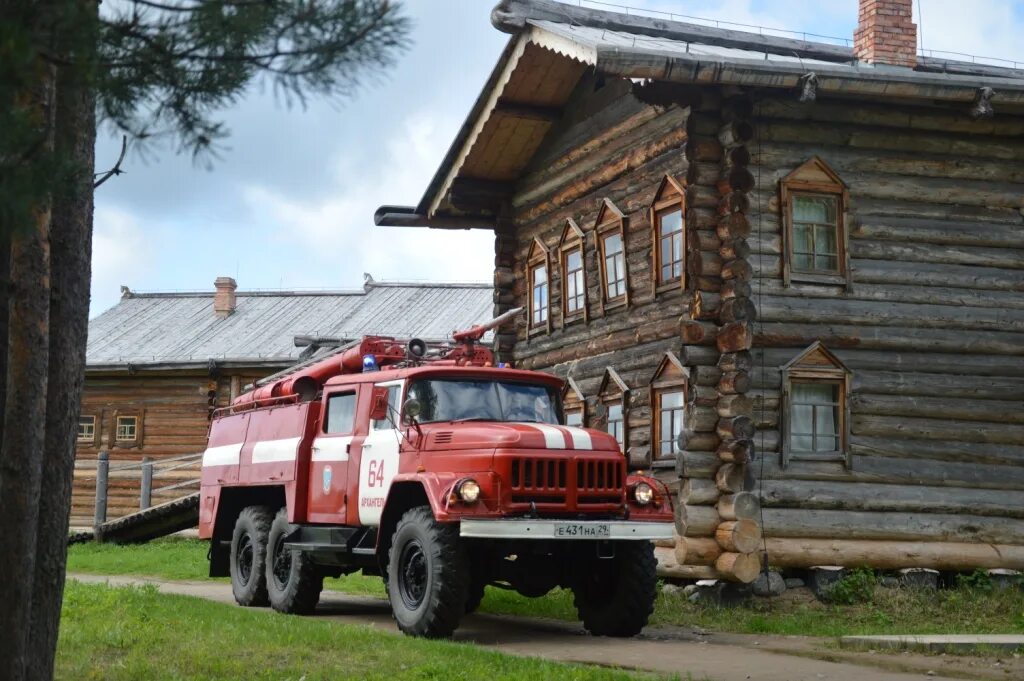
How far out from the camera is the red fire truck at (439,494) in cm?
1145

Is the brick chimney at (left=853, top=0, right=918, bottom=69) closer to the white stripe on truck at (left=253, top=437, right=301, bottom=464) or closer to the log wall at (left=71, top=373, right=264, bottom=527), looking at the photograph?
the white stripe on truck at (left=253, top=437, right=301, bottom=464)

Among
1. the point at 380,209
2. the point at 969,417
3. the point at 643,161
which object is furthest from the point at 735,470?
the point at 380,209

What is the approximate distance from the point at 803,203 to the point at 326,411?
21.2ft

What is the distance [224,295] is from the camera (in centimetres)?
3994

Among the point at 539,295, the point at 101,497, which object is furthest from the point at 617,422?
the point at 101,497

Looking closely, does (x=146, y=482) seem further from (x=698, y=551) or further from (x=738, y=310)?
(x=738, y=310)

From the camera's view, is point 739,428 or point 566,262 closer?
point 739,428

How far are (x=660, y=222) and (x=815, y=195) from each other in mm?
2033

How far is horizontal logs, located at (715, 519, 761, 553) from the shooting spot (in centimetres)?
1465

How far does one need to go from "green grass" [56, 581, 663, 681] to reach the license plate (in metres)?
1.29

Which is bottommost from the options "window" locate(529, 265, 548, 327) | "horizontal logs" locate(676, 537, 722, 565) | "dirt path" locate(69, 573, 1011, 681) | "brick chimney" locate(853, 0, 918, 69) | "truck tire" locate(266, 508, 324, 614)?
"dirt path" locate(69, 573, 1011, 681)

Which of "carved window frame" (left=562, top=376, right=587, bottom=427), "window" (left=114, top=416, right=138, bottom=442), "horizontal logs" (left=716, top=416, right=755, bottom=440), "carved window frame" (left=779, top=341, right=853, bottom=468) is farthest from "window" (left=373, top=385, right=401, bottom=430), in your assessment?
"window" (left=114, top=416, right=138, bottom=442)

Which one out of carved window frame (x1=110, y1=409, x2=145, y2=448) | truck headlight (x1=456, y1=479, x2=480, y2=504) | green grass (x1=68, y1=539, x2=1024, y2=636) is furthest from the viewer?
carved window frame (x1=110, y1=409, x2=145, y2=448)

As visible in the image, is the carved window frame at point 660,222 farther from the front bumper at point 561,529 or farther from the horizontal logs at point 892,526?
the front bumper at point 561,529
